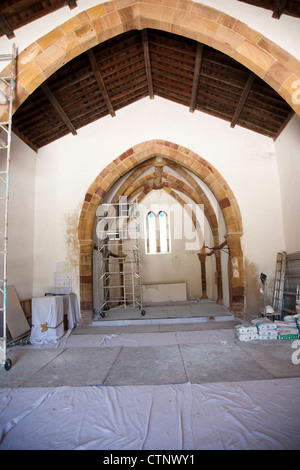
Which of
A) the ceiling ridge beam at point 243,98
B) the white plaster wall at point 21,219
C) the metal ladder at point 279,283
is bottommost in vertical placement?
the metal ladder at point 279,283

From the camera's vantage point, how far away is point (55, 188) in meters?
6.92

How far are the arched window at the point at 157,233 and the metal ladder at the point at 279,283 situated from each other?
19.2 feet

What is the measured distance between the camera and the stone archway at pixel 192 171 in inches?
252

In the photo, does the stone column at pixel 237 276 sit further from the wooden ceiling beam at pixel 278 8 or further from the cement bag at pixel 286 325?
the wooden ceiling beam at pixel 278 8

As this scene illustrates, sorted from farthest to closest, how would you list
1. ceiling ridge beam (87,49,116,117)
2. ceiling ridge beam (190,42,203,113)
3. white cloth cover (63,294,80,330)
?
white cloth cover (63,294,80,330) → ceiling ridge beam (87,49,116,117) → ceiling ridge beam (190,42,203,113)

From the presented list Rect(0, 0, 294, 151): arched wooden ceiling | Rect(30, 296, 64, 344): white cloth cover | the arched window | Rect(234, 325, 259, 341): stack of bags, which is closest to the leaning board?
Rect(30, 296, 64, 344): white cloth cover

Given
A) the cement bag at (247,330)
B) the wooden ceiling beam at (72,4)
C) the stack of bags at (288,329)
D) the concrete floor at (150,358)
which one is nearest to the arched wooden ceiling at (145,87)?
the wooden ceiling beam at (72,4)

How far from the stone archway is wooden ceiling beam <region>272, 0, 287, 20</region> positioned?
320 centimetres

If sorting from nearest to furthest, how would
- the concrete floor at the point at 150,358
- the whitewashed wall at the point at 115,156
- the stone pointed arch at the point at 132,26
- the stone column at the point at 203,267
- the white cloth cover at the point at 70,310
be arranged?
1. the concrete floor at the point at 150,358
2. the stone pointed arch at the point at 132,26
3. the whitewashed wall at the point at 115,156
4. the white cloth cover at the point at 70,310
5. the stone column at the point at 203,267

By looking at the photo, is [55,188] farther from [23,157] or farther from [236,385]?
[236,385]

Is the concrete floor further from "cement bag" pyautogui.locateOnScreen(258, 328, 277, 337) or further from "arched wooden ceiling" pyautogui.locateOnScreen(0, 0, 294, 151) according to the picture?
"arched wooden ceiling" pyautogui.locateOnScreen(0, 0, 294, 151)

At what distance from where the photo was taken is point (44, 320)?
529cm

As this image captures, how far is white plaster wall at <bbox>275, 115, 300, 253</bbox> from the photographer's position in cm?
546
